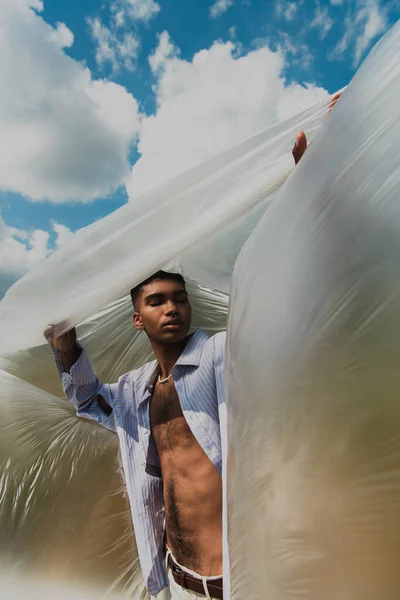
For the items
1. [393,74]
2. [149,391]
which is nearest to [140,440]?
[149,391]

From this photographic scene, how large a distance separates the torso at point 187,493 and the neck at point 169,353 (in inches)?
1.6

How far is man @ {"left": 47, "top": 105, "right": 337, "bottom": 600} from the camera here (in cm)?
104

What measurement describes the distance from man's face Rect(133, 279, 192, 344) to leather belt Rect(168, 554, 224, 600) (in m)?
0.57

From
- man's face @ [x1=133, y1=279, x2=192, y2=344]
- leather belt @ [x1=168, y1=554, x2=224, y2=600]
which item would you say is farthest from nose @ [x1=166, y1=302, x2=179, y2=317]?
leather belt @ [x1=168, y1=554, x2=224, y2=600]

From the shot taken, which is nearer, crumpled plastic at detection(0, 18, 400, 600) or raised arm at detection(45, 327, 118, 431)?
crumpled plastic at detection(0, 18, 400, 600)

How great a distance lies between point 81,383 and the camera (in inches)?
48.9

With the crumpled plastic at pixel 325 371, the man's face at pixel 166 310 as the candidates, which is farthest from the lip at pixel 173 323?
the crumpled plastic at pixel 325 371

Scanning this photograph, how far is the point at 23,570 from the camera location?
154 cm

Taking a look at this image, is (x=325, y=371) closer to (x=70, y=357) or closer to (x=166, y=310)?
(x=166, y=310)

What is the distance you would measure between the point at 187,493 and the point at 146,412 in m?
0.25

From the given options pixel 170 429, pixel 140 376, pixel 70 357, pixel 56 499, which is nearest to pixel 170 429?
pixel 170 429

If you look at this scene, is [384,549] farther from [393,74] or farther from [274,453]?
[393,74]

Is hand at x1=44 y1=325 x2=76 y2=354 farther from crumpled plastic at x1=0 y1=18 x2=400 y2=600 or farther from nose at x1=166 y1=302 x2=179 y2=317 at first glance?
crumpled plastic at x1=0 y1=18 x2=400 y2=600

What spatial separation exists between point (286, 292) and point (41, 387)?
4.62ft
